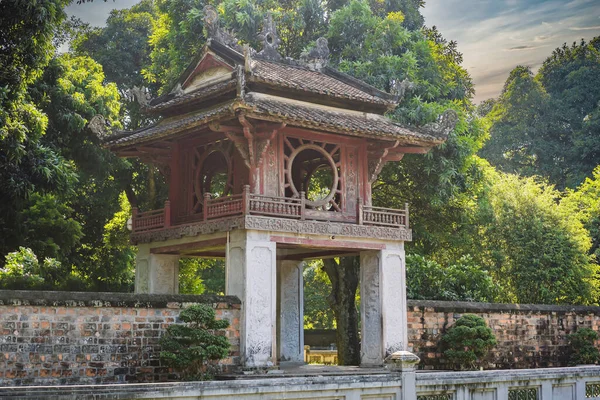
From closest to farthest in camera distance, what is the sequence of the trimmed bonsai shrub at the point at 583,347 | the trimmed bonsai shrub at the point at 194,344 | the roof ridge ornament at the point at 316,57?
1. the trimmed bonsai shrub at the point at 194,344
2. the roof ridge ornament at the point at 316,57
3. the trimmed bonsai shrub at the point at 583,347

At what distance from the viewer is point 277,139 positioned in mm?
19609

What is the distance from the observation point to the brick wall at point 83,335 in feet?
48.1

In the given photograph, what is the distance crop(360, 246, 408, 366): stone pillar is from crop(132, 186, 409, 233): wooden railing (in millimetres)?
907

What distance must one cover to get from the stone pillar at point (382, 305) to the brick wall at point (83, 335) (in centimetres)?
477

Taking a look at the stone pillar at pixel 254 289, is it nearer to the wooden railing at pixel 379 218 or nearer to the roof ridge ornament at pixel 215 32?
the wooden railing at pixel 379 218

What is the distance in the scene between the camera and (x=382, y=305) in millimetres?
20062

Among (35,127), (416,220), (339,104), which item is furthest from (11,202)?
(416,220)

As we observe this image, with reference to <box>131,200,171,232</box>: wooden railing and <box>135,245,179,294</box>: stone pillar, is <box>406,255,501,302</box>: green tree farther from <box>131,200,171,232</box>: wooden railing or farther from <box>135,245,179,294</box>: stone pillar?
A: <box>131,200,171,232</box>: wooden railing

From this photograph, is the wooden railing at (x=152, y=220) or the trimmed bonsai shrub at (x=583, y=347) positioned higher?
the wooden railing at (x=152, y=220)

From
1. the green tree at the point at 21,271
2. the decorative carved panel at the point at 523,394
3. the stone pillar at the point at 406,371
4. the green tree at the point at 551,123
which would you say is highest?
the green tree at the point at 551,123

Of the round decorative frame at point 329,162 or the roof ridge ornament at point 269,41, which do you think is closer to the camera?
the round decorative frame at point 329,162

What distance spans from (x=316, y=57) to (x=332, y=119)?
4496 mm

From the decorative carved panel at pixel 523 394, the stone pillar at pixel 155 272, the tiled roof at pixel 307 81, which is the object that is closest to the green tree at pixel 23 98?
the stone pillar at pixel 155 272

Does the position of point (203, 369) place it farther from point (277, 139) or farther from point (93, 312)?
point (277, 139)
